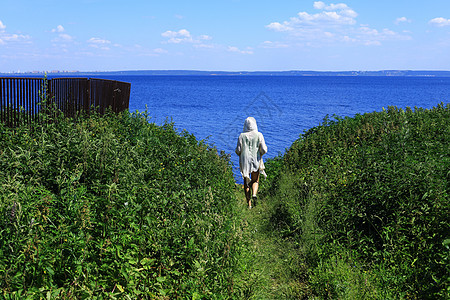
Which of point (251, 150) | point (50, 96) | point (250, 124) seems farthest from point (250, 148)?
point (50, 96)

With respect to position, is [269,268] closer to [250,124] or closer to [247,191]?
[247,191]

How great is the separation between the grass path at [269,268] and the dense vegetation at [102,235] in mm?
331

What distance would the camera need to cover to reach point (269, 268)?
5.65 metres

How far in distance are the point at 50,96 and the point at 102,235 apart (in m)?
7.00

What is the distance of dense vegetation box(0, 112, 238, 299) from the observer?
3.46m

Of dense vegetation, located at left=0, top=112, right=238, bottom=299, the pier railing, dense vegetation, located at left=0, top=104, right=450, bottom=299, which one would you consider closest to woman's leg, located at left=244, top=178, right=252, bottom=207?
dense vegetation, located at left=0, top=104, right=450, bottom=299

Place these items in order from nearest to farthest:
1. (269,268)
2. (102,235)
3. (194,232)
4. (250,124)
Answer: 1. (102,235)
2. (194,232)
3. (269,268)
4. (250,124)

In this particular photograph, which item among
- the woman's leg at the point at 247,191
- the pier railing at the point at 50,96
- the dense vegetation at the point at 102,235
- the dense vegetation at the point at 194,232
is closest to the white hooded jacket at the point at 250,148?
the woman's leg at the point at 247,191

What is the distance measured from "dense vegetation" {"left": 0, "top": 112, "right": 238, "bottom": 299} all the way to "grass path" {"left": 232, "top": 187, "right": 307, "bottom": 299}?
13.1 inches

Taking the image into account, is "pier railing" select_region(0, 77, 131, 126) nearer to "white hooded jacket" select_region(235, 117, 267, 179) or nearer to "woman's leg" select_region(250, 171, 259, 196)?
"white hooded jacket" select_region(235, 117, 267, 179)

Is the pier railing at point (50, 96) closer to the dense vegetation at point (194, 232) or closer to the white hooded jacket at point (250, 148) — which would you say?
the dense vegetation at point (194, 232)

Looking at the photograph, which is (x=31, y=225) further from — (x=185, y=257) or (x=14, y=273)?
(x=185, y=257)

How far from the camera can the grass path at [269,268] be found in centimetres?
442

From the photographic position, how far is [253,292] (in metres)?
4.30
